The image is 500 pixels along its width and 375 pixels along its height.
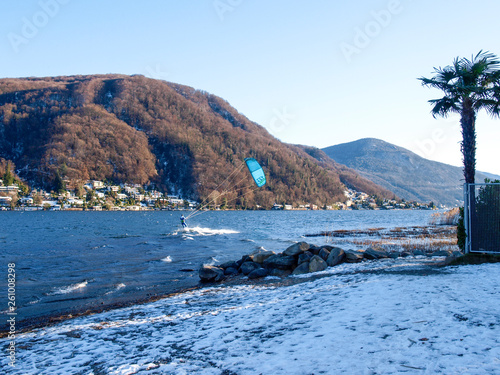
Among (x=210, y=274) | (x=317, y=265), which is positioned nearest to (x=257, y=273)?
(x=210, y=274)

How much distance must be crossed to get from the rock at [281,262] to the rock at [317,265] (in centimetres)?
117

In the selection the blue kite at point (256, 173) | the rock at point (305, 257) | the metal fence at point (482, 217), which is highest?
the blue kite at point (256, 173)

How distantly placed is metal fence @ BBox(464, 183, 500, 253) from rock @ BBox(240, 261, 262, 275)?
8.98 metres

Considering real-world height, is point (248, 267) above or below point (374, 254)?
below

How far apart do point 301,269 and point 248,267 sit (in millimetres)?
2862

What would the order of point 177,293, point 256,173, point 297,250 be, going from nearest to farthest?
1. point 177,293
2. point 297,250
3. point 256,173

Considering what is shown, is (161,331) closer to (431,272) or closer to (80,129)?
(431,272)

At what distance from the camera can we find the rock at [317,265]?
1486cm

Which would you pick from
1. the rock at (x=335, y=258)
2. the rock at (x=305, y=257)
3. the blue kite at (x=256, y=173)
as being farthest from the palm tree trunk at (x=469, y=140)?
the blue kite at (x=256, y=173)

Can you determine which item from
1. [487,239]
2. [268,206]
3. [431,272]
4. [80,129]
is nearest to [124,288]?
[431,272]

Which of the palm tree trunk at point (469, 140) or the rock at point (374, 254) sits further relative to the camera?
the rock at point (374, 254)

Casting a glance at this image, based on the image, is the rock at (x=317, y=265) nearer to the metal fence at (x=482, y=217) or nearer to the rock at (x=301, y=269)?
the rock at (x=301, y=269)

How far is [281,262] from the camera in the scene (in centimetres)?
1598

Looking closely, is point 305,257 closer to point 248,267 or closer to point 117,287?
point 248,267
